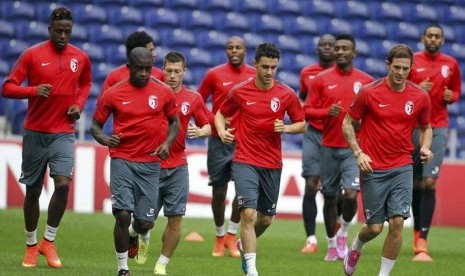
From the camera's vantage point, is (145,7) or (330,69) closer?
(330,69)

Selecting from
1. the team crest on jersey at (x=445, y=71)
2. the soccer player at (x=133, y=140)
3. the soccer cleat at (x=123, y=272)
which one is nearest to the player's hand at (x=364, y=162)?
the soccer player at (x=133, y=140)

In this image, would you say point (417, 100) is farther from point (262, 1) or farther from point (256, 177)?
point (262, 1)

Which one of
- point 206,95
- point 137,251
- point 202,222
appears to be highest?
point 206,95

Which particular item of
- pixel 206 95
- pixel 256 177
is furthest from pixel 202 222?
pixel 256 177

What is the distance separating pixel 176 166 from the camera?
38.9 ft

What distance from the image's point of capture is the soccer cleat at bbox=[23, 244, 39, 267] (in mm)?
11704

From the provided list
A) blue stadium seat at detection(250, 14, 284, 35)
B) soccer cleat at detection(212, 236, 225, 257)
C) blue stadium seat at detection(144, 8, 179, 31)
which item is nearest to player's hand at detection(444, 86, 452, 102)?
soccer cleat at detection(212, 236, 225, 257)

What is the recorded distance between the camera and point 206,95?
47.6 ft

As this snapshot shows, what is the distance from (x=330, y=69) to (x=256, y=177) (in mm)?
3234

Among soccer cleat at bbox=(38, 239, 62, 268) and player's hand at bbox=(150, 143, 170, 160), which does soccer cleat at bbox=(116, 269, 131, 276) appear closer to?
player's hand at bbox=(150, 143, 170, 160)

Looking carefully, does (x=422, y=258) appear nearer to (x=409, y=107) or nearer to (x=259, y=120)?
(x=409, y=107)

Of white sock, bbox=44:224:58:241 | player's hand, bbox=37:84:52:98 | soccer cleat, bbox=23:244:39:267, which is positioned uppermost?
player's hand, bbox=37:84:52:98

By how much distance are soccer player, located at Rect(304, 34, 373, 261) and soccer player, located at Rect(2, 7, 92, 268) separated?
3.30 meters

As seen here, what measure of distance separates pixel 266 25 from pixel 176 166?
11411 mm
